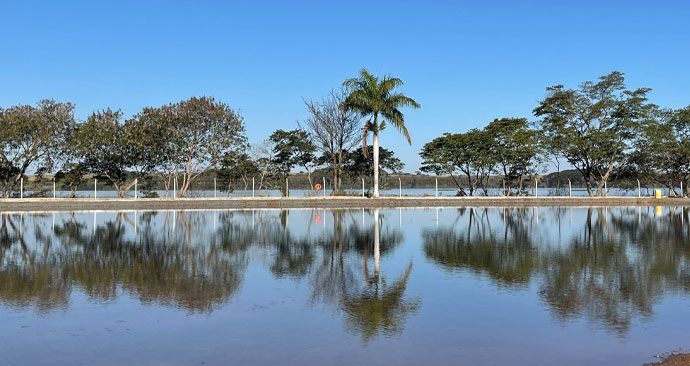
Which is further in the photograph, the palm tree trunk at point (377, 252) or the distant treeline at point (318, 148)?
the distant treeline at point (318, 148)

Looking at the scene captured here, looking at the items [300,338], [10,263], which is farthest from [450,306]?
[10,263]

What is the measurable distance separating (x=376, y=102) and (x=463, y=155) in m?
10.3

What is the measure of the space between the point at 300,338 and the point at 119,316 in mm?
2392

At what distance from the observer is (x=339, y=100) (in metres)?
44.4

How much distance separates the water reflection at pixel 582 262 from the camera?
7.84 meters

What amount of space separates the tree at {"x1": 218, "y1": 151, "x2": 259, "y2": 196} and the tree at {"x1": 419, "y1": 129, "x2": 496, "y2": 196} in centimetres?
1279

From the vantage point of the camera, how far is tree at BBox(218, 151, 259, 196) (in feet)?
136

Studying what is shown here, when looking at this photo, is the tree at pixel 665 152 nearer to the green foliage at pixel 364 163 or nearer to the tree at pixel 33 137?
Answer: the green foliage at pixel 364 163

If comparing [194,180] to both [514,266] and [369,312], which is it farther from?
[369,312]

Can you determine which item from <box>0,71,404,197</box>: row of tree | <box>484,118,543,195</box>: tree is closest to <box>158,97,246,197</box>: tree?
<box>0,71,404,197</box>: row of tree

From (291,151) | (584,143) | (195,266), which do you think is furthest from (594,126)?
(195,266)

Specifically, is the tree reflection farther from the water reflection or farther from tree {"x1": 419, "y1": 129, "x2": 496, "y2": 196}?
tree {"x1": 419, "y1": 129, "x2": 496, "y2": 196}

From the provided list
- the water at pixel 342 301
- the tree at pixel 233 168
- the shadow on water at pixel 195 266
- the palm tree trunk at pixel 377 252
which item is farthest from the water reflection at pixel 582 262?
the tree at pixel 233 168

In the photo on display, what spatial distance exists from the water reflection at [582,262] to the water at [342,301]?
0.05 m
